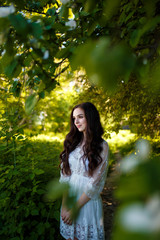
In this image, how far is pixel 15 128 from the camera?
1.78 m

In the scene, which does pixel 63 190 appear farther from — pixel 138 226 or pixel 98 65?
pixel 98 65

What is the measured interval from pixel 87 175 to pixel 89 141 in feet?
1.21

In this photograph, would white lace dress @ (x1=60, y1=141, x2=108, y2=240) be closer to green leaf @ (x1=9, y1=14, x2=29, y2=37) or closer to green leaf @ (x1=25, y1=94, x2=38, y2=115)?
green leaf @ (x1=25, y1=94, x2=38, y2=115)

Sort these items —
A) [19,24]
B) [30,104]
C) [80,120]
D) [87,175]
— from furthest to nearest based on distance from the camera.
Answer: [80,120]
[87,175]
[30,104]
[19,24]

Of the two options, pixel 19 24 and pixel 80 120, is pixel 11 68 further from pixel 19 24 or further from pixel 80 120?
pixel 80 120

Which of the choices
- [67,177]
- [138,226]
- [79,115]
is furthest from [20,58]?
[67,177]

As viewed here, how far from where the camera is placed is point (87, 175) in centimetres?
184

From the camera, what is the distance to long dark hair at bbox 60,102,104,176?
182 centimetres

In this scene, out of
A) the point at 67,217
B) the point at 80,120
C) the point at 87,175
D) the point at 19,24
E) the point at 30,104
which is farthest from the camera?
the point at 80,120

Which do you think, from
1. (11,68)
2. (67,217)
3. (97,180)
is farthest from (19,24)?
(67,217)

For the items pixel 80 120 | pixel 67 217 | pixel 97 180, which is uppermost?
pixel 80 120

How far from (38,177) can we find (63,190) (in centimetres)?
234

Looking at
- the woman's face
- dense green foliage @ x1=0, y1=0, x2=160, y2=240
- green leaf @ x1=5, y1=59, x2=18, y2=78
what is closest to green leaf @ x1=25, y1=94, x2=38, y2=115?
dense green foliage @ x1=0, y1=0, x2=160, y2=240

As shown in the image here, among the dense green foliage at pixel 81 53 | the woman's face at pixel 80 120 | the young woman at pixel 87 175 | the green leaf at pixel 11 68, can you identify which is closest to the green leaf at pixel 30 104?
the dense green foliage at pixel 81 53
